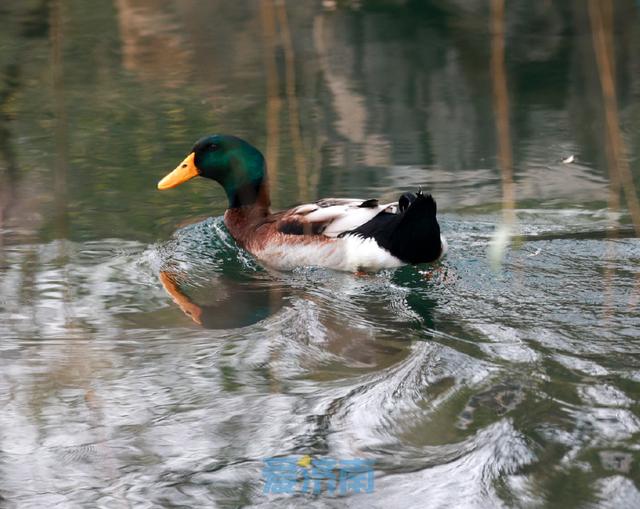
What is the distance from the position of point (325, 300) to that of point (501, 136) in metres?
2.46

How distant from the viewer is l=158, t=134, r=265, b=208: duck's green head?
660 cm

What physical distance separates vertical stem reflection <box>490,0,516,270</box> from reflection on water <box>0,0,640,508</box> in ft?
0.08

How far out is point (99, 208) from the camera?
7102 millimetres

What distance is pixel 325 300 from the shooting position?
521 cm

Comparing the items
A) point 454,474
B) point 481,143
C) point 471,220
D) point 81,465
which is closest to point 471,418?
point 454,474

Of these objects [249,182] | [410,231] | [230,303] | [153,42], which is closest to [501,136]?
[410,231]

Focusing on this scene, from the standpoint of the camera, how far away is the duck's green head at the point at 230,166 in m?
6.60

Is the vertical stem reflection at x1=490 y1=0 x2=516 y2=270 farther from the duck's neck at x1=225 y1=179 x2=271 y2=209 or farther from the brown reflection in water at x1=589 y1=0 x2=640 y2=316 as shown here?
the duck's neck at x1=225 y1=179 x2=271 y2=209

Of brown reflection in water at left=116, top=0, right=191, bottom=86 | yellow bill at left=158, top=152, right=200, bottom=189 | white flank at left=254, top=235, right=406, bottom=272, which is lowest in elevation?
white flank at left=254, top=235, right=406, bottom=272

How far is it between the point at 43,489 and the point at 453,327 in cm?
246

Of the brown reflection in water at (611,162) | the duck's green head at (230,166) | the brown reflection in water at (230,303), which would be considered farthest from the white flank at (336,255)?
the brown reflection in water at (611,162)

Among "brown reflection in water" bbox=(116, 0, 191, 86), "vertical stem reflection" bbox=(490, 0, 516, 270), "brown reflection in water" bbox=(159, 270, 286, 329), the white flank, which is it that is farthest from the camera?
"brown reflection in water" bbox=(116, 0, 191, 86)

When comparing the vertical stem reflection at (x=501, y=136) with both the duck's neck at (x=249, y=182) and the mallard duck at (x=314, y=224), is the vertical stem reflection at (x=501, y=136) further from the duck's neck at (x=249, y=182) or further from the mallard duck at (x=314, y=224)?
the duck's neck at (x=249, y=182)

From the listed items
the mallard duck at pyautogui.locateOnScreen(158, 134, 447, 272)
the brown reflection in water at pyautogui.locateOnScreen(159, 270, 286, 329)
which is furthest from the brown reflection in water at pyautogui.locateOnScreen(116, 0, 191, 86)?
the brown reflection in water at pyautogui.locateOnScreen(159, 270, 286, 329)
